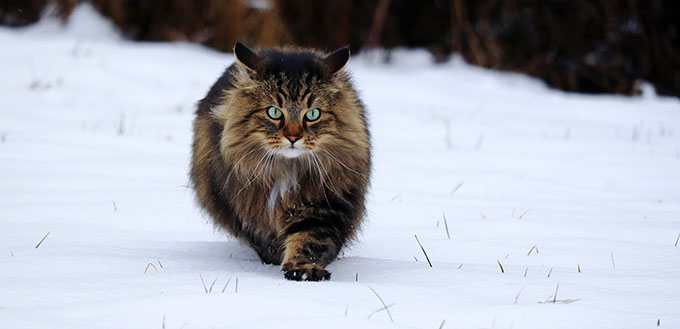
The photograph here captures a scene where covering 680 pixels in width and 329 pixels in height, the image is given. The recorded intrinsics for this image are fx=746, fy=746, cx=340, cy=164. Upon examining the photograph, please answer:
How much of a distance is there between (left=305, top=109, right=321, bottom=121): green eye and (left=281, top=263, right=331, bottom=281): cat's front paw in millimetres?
625

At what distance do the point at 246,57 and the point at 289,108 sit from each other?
0.30m

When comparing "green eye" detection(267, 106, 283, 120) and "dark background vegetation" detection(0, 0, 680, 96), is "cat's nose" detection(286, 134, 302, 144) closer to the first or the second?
"green eye" detection(267, 106, 283, 120)

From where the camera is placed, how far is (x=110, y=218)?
145 inches

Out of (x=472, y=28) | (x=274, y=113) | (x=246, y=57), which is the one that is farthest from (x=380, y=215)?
(x=472, y=28)

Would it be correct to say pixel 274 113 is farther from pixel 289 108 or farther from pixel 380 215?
pixel 380 215

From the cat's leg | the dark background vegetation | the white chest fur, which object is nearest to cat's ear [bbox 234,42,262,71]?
the white chest fur

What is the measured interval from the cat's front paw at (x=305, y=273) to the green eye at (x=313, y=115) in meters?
0.62

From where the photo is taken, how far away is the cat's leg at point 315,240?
283 centimetres

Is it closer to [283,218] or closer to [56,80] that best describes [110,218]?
[283,218]

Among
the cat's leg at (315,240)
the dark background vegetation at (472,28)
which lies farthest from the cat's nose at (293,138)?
the dark background vegetation at (472,28)

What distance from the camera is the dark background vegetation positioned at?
31.2ft

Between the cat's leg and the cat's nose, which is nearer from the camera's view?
the cat's leg

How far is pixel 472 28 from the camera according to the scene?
9.95 m

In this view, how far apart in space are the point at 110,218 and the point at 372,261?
1.37 metres
